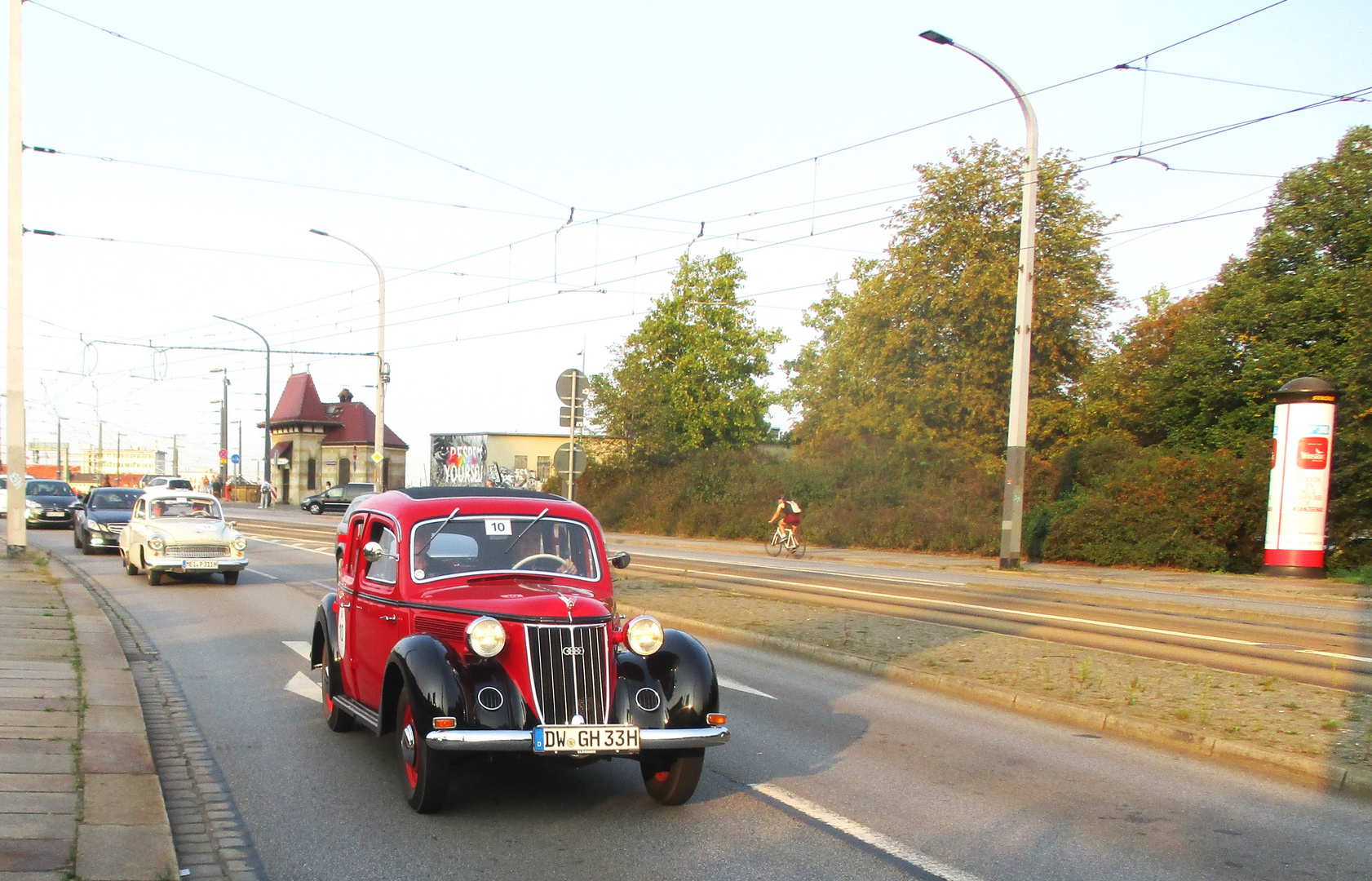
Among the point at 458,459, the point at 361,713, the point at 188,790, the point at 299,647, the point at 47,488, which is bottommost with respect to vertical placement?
the point at 458,459

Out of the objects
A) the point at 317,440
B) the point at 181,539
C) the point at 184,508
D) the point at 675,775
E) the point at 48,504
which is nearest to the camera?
the point at 675,775

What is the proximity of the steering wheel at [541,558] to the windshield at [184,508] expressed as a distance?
14307mm

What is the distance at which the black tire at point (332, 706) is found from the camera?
764 centimetres

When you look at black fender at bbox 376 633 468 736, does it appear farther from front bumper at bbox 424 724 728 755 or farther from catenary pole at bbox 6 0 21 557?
catenary pole at bbox 6 0 21 557

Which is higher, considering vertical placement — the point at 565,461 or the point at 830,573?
the point at 565,461

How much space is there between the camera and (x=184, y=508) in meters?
19.3

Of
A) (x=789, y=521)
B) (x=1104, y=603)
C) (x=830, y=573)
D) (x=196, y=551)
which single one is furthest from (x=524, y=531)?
(x=789, y=521)

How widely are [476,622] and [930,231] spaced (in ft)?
100

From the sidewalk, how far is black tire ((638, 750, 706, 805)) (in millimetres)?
2405

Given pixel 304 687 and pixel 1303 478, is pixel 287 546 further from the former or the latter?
pixel 1303 478

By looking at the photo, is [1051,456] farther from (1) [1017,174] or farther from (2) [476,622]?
(2) [476,622]

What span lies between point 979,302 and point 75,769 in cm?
3043

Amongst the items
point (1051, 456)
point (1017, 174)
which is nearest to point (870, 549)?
point (1051, 456)

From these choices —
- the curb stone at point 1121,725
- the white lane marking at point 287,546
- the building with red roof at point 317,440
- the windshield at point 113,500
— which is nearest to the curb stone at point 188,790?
the curb stone at point 1121,725
